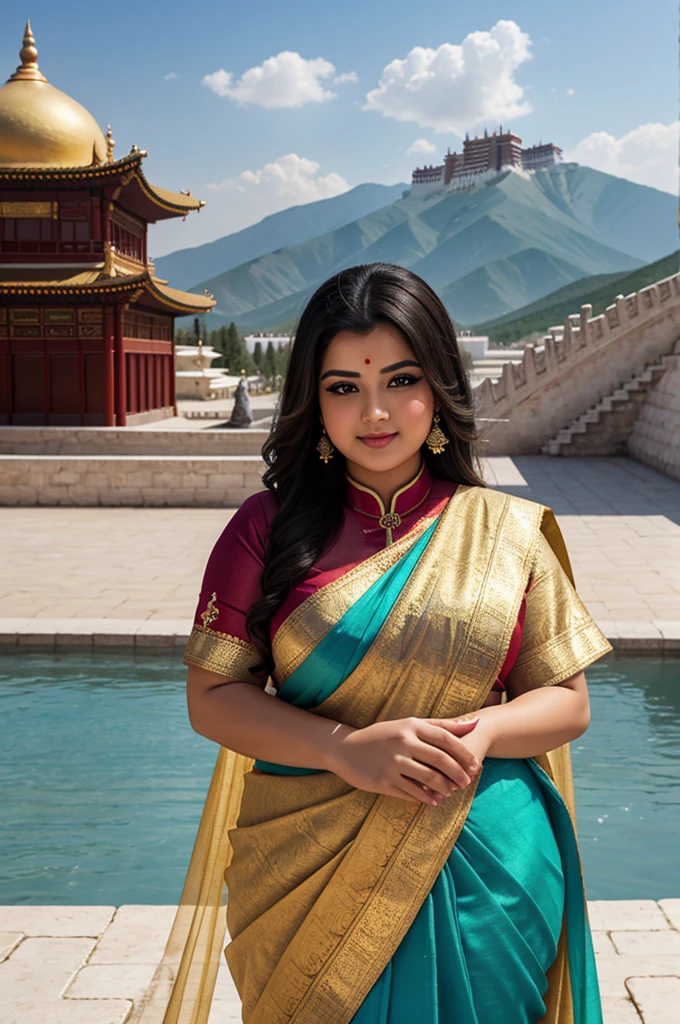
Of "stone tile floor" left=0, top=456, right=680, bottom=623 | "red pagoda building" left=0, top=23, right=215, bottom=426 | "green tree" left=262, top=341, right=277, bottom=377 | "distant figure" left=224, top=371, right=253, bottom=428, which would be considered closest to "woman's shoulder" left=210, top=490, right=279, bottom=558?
→ "stone tile floor" left=0, top=456, right=680, bottom=623

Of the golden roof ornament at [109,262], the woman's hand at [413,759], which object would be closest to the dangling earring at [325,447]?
the woman's hand at [413,759]

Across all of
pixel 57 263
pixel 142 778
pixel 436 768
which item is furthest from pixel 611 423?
pixel 436 768

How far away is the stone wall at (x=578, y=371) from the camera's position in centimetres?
2078

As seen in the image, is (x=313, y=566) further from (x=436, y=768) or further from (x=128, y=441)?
(x=128, y=441)

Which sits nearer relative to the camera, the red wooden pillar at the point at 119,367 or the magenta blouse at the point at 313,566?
the magenta blouse at the point at 313,566

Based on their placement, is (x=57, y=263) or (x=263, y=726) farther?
(x=57, y=263)

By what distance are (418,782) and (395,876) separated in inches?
7.6

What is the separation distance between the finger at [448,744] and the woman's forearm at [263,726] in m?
0.15

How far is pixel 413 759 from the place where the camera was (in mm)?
1623

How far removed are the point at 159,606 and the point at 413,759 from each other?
681 cm

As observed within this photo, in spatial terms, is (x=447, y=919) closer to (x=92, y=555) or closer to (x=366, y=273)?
(x=366, y=273)

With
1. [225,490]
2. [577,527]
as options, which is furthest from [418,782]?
[225,490]

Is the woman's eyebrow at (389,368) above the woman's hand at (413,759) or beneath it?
above

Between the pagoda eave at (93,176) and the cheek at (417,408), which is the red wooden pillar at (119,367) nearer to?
the pagoda eave at (93,176)
